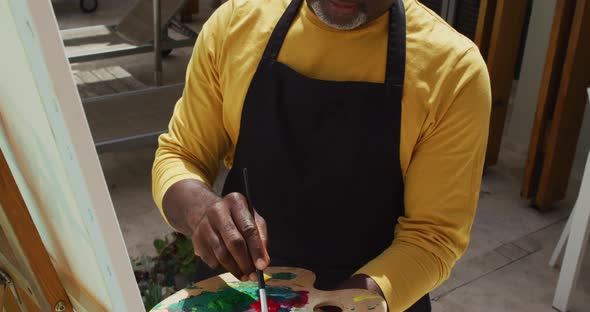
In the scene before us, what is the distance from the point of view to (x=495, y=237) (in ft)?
12.0

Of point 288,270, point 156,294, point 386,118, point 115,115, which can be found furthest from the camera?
point 115,115

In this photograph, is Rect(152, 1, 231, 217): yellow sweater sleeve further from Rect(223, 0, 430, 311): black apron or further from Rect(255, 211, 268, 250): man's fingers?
Rect(255, 211, 268, 250): man's fingers

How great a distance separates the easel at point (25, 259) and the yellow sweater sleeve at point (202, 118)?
498 mm

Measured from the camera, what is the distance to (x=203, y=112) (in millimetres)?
1443

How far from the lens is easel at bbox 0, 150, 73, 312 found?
81cm

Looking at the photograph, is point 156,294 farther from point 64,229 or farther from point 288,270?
point 64,229

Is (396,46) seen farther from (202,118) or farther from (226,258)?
(226,258)

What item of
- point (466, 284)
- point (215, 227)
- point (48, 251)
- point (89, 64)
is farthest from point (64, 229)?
point (89, 64)

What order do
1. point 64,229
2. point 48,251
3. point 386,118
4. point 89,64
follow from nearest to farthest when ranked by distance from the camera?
point 64,229 → point 48,251 → point 386,118 → point 89,64

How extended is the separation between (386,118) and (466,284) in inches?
84.9

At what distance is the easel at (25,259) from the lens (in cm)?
81

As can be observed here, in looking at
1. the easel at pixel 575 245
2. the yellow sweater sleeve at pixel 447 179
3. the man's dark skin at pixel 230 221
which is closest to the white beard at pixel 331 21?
the man's dark skin at pixel 230 221

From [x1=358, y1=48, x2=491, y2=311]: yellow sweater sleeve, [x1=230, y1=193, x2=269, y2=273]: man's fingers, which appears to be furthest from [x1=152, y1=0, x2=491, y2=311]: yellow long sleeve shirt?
[x1=230, y1=193, x2=269, y2=273]: man's fingers

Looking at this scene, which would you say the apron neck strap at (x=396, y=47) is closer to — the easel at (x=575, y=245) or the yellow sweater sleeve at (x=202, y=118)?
the yellow sweater sleeve at (x=202, y=118)
